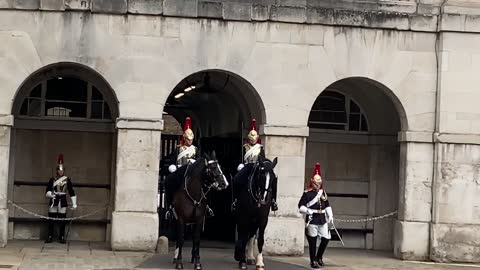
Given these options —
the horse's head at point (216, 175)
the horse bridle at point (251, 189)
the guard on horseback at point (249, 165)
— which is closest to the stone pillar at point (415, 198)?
the guard on horseback at point (249, 165)

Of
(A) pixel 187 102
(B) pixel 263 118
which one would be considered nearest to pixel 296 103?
(B) pixel 263 118

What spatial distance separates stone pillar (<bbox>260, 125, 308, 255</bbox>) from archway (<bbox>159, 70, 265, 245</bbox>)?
2.03 feet

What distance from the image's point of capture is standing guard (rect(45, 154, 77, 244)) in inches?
781

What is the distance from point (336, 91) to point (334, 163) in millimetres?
1778

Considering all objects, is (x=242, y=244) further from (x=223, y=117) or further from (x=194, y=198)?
(x=223, y=117)

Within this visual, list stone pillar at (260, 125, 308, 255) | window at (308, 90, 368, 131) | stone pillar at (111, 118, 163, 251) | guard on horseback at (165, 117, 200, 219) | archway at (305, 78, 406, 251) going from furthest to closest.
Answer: window at (308, 90, 368, 131) → archway at (305, 78, 406, 251) → stone pillar at (260, 125, 308, 255) → stone pillar at (111, 118, 163, 251) → guard on horseback at (165, 117, 200, 219)

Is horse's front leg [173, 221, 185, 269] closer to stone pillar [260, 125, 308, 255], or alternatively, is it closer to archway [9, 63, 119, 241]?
stone pillar [260, 125, 308, 255]

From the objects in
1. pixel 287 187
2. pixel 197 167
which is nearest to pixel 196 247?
pixel 197 167

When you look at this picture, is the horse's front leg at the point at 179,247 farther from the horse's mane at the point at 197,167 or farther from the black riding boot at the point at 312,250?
the black riding boot at the point at 312,250

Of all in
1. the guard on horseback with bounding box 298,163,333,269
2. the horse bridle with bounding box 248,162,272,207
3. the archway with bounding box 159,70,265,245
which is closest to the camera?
the horse bridle with bounding box 248,162,272,207

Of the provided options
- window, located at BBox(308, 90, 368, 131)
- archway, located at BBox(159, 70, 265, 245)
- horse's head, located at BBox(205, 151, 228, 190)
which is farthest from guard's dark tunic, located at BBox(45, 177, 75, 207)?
window, located at BBox(308, 90, 368, 131)

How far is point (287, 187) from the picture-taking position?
61.8ft

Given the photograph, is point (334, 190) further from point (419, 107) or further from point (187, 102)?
point (187, 102)

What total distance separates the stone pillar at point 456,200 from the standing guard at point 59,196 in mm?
7995
